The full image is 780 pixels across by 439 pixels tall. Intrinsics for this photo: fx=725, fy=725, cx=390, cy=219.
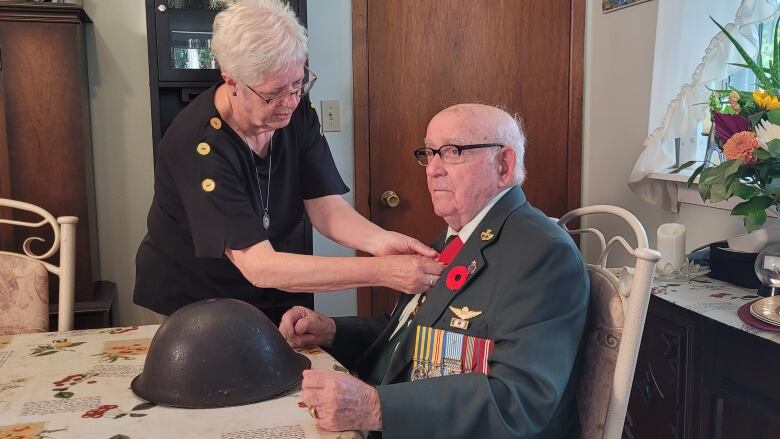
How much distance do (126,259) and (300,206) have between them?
1.16 metres

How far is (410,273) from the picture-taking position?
1.40 m

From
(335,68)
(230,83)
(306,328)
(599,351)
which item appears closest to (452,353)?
(599,351)

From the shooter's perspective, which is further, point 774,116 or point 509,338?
point 774,116

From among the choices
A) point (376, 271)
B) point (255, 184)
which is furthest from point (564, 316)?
point (255, 184)

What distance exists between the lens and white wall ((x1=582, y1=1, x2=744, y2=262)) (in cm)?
248

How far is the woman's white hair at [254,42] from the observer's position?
1.48 metres

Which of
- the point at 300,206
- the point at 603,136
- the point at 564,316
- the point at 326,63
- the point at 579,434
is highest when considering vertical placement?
the point at 326,63

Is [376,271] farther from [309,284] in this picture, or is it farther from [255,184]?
[255,184]

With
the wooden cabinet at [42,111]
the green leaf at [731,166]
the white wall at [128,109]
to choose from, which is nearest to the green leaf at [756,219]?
the green leaf at [731,166]

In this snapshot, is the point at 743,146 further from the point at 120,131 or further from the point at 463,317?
the point at 120,131

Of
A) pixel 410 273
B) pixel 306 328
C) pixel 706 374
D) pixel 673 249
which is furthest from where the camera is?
pixel 673 249

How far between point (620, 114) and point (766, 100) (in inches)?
41.9

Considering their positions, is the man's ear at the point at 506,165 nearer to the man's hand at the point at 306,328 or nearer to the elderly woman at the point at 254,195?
the elderly woman at the point at 254,195

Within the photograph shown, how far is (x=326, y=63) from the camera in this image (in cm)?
280
